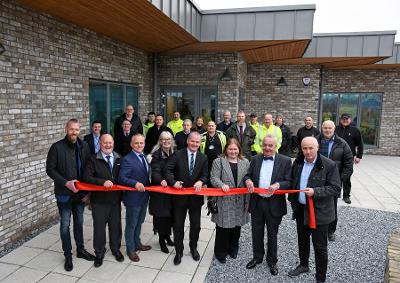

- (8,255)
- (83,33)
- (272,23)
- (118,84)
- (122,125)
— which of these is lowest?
(8,255)

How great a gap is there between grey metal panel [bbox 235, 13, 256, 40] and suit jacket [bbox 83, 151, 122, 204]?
4695mm

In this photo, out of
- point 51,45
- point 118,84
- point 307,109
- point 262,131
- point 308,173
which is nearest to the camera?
point 308,173

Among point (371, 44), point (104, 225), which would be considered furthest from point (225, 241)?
point (371, 44)

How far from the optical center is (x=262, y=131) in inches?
264

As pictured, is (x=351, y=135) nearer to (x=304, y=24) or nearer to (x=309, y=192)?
(x=304, y=24)

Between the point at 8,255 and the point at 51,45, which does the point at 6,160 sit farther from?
the point at 51,45

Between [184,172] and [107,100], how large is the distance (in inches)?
157

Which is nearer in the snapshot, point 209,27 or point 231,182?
point 231,182

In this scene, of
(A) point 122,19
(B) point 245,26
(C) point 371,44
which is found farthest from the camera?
(C) point 371,44

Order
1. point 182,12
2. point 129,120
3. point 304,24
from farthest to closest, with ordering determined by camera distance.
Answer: point 304,24 → point 129,120 → point 182,12

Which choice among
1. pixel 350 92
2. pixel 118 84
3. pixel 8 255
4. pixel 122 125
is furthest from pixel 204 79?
pixel 350 92

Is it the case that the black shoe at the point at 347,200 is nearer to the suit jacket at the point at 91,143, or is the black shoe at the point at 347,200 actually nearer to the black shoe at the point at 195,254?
the black shoe at the point at 195,254

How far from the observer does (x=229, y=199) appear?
154 inches

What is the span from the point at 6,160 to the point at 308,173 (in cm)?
417
